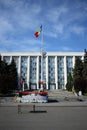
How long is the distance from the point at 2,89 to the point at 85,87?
833 inches

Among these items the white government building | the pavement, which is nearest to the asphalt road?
the pavement

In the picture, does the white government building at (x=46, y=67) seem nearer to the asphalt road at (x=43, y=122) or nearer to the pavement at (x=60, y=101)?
the pavement at (x=60, y=101)

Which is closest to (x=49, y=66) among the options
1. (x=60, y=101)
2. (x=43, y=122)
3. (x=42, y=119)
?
(x=60, y=101)

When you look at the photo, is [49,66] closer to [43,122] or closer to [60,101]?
[60,101]

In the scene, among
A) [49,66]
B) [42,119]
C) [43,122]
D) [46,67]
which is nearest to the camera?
[43,122]

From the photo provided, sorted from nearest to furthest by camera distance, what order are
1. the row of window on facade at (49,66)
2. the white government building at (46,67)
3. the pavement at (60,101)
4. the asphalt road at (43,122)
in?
the asphalt road at (43,122) → the pavement at (60,101) → the white government building at (46,67) → the row of window on facade at (49,66)

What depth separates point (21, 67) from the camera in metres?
102

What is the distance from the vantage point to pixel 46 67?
99562 mm

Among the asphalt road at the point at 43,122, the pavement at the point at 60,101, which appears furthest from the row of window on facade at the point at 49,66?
the asphalt road at the point at 43,122

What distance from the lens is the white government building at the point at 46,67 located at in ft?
325

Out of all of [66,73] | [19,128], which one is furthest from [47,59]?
[19,128]

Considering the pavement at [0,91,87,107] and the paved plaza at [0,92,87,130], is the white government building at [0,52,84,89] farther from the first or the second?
the paved plaza at [0,92,87,130]

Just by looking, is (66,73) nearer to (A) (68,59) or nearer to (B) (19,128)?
(A) (68,59)

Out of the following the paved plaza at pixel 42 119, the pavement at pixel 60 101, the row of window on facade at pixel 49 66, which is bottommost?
the pavement at pixel 60 101
